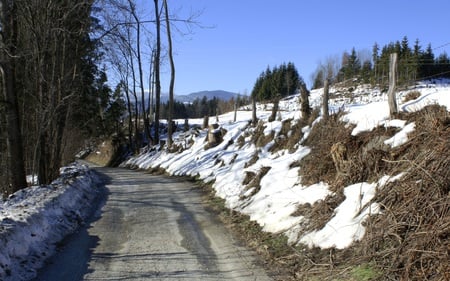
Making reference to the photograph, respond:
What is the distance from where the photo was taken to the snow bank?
5.84 meters

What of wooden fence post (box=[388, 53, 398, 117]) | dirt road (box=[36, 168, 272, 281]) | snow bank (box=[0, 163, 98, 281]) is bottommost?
dirt road (box=[36, 168, 272, 281])

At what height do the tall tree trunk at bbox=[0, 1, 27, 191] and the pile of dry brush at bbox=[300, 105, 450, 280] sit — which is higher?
the tall tree trunk at bbox=[0, 1, 27, 191]

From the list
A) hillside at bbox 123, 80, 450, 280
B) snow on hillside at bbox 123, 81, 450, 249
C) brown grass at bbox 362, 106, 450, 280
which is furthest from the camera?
snow on hillside at bbox 123, 81, 450, 249

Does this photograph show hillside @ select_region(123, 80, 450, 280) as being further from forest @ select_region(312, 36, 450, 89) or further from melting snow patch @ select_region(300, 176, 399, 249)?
forest @ select_region(312, 36, 450, 89)

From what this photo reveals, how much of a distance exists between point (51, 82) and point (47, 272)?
28.5 feet

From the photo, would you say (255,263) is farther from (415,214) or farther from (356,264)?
(415,214)

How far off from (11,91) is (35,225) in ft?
20.7

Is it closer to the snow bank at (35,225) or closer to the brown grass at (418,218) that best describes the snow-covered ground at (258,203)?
the snow bank at (35,225)

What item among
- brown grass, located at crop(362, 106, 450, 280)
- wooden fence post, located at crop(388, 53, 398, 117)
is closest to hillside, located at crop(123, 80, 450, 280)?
brown grass, located at crop(362, 106, 450, 280)

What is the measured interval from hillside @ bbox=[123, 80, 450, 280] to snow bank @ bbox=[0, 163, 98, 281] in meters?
3.67

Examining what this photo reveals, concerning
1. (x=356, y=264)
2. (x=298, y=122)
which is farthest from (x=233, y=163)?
(x=356, y=264)

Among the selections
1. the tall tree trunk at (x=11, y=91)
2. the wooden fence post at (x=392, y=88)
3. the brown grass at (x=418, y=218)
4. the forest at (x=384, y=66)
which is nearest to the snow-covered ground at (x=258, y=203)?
the wooden fence post at (x=392, y=88)

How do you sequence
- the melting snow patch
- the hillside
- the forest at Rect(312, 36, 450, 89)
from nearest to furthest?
the hillside, the melting snow patch, the forest at Rect(312, 36, 450, 89)

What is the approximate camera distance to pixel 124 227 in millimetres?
8773
